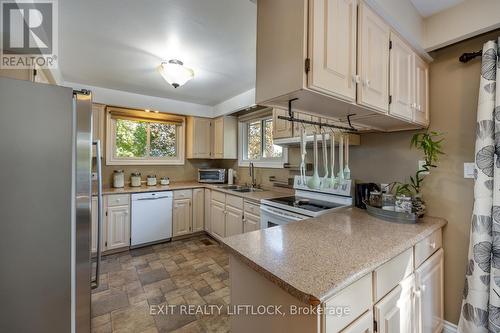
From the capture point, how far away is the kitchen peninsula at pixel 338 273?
0.78 meters

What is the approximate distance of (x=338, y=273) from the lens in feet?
A: 2.71

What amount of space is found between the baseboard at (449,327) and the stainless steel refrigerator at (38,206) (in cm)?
258

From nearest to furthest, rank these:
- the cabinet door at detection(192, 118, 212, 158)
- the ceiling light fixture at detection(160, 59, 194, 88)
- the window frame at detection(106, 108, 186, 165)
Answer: the ceiling light fixture at detection(160, 59, 194, 88) < the window frame at detection(106, 108, 186, 165) < the cabinet door at detection(192, 118, 212, 158)

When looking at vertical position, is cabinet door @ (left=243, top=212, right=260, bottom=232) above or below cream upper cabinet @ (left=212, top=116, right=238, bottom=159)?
below

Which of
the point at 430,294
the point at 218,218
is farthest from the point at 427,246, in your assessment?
the point at 218,218

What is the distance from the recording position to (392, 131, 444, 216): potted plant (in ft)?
5.35

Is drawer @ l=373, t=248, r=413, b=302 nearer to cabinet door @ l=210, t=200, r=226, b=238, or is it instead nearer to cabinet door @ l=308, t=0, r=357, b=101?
cabinet door @ l=308, t=0, r=357, b=101

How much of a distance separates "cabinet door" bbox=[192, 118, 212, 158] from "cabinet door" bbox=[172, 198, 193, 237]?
972mm

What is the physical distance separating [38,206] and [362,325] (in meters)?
1.50

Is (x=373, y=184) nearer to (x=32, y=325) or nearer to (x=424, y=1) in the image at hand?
(x=424, y=1)

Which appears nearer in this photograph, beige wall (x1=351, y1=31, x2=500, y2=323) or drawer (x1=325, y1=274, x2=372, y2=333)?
drawer (x1=325, y1=274, x2=372, y2=333)

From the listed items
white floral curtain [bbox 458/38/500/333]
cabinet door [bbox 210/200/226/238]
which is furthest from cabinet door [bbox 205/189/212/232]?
white floral curtain [bbox 458/38/500/333]

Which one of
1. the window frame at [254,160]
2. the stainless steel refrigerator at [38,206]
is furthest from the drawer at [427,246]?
the stainless steel refrigerator at [38,206]

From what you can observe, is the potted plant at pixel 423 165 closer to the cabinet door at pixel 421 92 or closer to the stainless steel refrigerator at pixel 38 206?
the cabinet door at pixel 421 92
